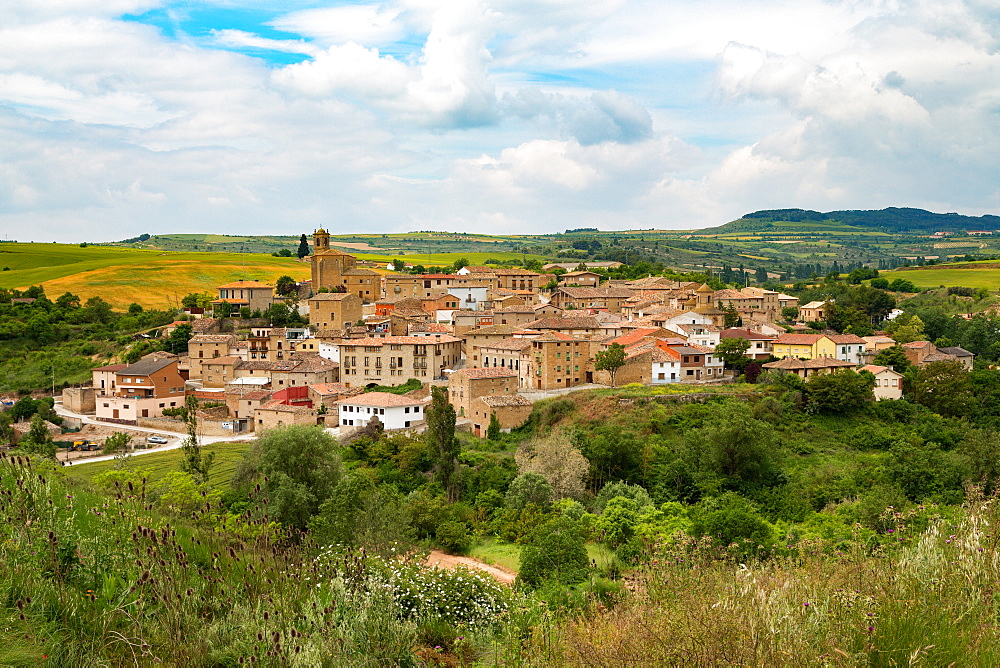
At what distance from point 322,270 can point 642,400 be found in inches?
1530

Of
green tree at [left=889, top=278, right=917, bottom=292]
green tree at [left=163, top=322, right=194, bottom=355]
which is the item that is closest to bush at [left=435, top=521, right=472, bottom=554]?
green tree at [left=163, top=322, right=194, bottom=355]

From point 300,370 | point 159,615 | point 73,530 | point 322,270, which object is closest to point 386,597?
point 159,615

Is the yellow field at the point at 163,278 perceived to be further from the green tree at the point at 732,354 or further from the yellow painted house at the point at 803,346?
the yellow painted house at the point at 803,346

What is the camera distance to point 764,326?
57.8 meters

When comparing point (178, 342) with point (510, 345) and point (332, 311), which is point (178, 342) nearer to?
point (332, 311)

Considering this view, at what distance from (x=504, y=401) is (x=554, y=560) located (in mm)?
23092

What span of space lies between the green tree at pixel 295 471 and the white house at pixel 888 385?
103 ft

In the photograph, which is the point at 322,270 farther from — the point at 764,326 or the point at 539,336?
the point at 764,326

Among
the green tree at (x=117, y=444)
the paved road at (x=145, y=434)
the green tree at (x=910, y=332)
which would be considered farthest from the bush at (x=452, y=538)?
the green tree at (x=910, y=332)

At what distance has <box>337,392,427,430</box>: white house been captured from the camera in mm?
42062

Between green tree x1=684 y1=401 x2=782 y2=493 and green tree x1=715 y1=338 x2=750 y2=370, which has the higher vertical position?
green tree x1=715 y1=338 x2=750 y2=370

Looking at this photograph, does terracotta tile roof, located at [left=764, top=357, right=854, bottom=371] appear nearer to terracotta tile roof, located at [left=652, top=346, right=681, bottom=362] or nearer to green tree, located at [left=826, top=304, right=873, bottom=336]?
terracotta tile roof, located at [left=652, top=346, right=681, bottom=362]

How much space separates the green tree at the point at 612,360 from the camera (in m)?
44.1

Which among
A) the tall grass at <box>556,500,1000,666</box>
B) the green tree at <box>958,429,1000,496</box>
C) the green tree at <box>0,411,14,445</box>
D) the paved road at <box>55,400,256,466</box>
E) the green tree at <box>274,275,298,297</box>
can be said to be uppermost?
the green tree at <box>274,275,298,297</box>
